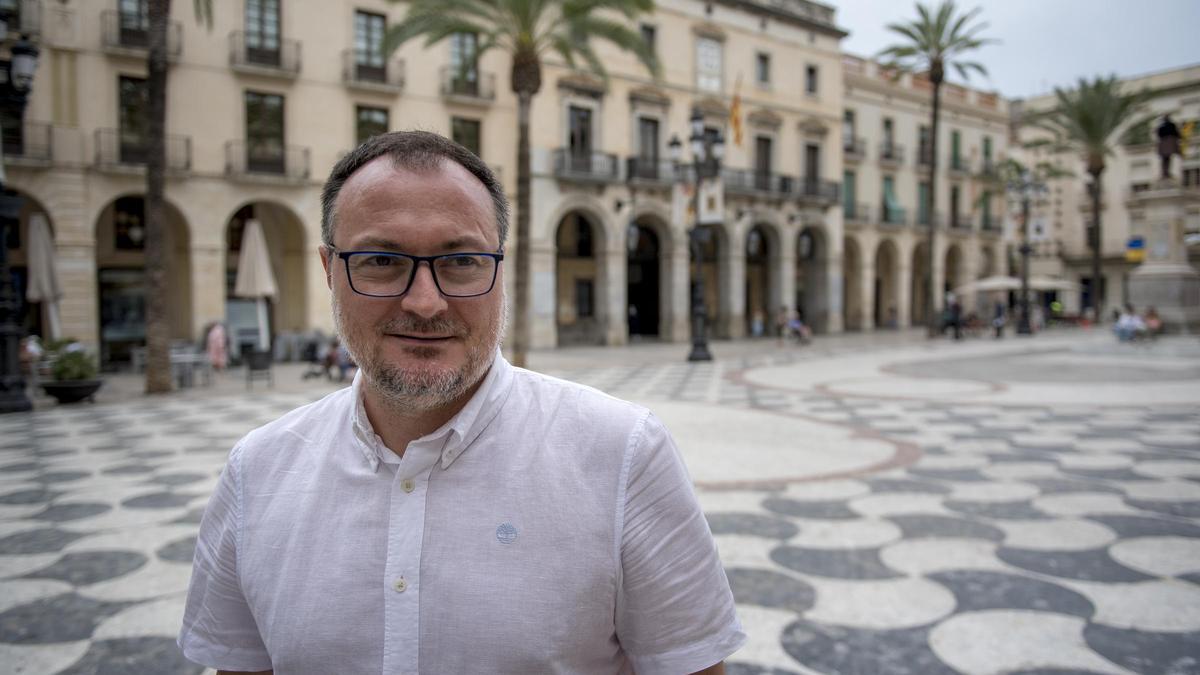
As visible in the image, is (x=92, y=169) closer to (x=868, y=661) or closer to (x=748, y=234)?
(x=868, y=661)

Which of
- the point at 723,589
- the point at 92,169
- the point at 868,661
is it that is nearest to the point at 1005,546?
the point at 868,661

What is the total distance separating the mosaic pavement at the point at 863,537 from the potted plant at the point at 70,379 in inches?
83.9

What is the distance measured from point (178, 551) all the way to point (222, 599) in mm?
3308

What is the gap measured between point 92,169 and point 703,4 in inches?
856

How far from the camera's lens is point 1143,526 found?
4434mm

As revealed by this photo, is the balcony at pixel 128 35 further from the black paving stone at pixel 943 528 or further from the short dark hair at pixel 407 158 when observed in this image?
the short dark hair at pixel 407 158

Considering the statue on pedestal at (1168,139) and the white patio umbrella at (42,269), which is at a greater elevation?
the statue on pedestal at (1168,139)

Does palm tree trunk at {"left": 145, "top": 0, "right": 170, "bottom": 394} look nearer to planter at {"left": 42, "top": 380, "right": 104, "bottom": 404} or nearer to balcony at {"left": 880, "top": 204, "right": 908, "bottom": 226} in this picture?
planter at {"left": 42, "top": 380, "right": 104, "bottom": 404}

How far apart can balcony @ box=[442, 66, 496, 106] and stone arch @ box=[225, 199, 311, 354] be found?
6214 millimetres

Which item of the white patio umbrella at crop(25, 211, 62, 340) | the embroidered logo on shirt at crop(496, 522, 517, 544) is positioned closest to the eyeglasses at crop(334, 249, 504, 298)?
the embroidered logo on shirt at crop(496, 522, 517, 544)

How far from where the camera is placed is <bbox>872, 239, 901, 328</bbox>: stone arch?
38438mm

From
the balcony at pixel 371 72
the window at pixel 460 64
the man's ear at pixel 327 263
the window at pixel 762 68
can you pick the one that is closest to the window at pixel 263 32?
the balcony at pixel 371 72

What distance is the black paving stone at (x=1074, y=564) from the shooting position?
3.63 meters

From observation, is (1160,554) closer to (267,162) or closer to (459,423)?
(459,423)
